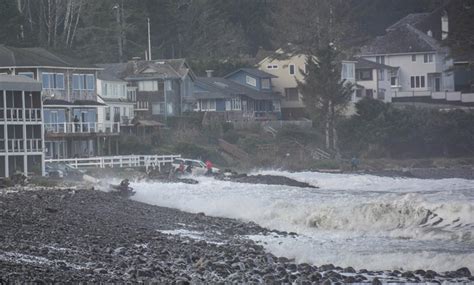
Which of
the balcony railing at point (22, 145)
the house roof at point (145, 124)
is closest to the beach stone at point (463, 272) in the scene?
the balcony railing at point (22, 145)

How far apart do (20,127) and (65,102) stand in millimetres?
14713

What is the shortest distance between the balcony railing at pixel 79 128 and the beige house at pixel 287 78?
86.5 feet

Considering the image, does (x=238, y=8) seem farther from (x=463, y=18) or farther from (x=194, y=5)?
(x=463, y=18)

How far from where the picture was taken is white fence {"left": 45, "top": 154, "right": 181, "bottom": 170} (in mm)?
64312

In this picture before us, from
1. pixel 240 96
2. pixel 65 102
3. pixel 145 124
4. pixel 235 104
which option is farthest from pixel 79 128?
pixel 240 96

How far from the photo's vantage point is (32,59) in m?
72.9

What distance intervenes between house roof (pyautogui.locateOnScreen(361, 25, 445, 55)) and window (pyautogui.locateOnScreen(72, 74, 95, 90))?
40321mm

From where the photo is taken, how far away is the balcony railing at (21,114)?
193 ft

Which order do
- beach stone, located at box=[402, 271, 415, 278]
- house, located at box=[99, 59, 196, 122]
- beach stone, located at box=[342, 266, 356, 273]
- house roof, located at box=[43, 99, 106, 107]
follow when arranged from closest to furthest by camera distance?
beach stone, located at box=[402, 271, 415, 278]
beach stone, located at box=[342, 266, 356, 273]
house roof, located at box=[43, 99, 106, 107]
house, located at box=[99, 59, 196, 122]

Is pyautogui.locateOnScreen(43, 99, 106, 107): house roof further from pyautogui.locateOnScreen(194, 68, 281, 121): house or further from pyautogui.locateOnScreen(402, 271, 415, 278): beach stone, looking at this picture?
pyautogui.locateOnScreen(402, 271, 415, 278): beach stone

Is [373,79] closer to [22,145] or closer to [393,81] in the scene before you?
[393,81]

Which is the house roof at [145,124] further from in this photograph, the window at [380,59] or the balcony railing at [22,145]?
the window at [380,59]

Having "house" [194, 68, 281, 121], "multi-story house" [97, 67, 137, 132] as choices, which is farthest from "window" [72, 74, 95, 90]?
"house" [194, 68, 281, 121]

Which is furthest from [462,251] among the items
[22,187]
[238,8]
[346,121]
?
[238,8]
